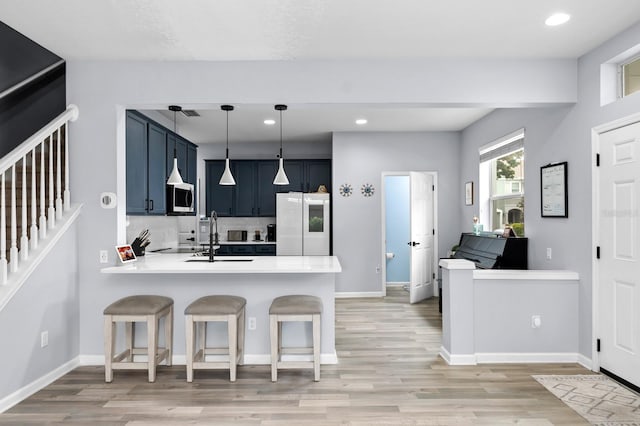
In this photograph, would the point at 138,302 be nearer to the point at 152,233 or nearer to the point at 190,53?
the point at 190,53

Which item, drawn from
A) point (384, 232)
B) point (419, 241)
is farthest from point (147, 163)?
point (419, 241)

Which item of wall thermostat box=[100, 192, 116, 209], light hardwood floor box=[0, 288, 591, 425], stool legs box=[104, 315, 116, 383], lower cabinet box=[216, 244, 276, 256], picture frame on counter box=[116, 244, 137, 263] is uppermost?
wall thermostat box=[100, 192, 116, 209]

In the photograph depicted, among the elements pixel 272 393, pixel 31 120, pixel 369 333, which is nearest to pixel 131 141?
pixel 31 120

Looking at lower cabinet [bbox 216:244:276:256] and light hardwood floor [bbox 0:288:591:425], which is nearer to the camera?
light hardwood floor [bbox 0:288:591:425]

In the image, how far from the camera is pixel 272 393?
301cm

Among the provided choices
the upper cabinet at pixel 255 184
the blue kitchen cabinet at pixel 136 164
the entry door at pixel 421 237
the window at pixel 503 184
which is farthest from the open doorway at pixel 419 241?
the blue kitchen cabinet at pixel 136 164

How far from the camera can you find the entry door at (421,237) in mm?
6133

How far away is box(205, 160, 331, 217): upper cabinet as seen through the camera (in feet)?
23.4

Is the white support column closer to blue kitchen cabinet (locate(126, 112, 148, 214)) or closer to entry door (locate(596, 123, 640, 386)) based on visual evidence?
entry door (locate(596, 123, 640, 386))

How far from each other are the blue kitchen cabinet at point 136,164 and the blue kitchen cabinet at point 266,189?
3.03 metres

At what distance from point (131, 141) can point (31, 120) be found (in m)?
→ 0.94

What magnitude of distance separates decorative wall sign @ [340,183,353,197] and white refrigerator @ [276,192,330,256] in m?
0.27

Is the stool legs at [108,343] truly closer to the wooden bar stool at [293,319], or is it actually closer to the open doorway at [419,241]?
the wooden bar stool at [293,319]

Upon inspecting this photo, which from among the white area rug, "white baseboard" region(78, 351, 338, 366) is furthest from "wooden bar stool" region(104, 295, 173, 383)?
the white area rug
